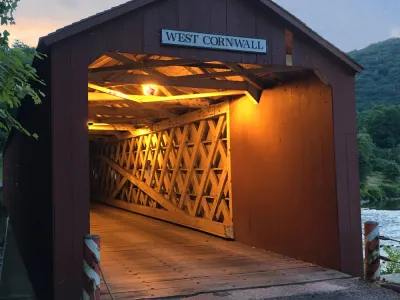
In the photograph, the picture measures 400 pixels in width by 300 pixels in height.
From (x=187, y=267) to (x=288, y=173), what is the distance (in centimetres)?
212

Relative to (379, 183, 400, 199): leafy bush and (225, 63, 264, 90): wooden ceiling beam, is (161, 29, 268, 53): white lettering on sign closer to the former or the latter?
(225, 63, 264, 90): wooden ceiling beam

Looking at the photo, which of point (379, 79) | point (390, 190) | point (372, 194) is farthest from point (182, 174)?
point (379, 79)

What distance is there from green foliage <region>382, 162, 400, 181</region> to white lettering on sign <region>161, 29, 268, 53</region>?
170 ft

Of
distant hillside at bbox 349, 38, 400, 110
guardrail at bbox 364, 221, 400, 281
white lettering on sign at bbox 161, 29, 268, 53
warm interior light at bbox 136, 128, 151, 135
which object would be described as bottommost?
guardrail at bbox 364, 221, 400, 281

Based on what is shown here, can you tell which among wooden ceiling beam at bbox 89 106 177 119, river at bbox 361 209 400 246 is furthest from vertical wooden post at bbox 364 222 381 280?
river at bbox 361 209 400 246

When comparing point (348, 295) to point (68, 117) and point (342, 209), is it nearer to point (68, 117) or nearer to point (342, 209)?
point (342, 209)

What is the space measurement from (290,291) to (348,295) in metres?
0.65

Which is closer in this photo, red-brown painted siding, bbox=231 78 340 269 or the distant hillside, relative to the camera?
red-brown painted siding, bbox=231 78 340 269

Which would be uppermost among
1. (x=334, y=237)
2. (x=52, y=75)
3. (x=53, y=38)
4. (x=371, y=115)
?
(x=371, y=115)

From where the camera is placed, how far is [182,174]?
11.7 m

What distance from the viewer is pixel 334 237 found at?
658cm

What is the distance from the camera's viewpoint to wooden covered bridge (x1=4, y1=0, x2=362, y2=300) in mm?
5199

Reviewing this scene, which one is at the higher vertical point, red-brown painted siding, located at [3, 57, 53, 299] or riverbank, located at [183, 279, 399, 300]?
red-brown painted siding, located at [3, 57, 53, 299]

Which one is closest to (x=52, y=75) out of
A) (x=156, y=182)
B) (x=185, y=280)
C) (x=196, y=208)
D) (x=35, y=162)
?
(x=35, y=162)
